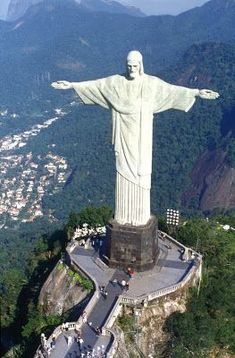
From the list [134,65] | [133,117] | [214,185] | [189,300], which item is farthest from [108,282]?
[214,185]

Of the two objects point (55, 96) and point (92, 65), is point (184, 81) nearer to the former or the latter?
point (55, 96)

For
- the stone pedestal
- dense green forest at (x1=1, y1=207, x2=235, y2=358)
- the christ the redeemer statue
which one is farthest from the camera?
the stone pedestal

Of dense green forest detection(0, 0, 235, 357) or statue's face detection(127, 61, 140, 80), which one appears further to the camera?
dense green forest detection(0, 0, 235, 357)

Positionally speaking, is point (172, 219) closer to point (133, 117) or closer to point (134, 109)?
point (133, 117)

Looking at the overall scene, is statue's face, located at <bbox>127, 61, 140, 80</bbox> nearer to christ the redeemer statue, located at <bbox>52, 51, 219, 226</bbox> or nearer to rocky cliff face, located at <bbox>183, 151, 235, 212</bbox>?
christ the redeemer statue, located at <bbox>52, 51, 219, 226</bbox>

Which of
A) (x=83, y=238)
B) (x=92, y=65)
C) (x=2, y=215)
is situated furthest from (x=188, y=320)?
(x=92, y=65)

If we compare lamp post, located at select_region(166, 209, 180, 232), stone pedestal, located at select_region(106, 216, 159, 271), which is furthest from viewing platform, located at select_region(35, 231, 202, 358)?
lamp post, located at select_region(166, 209, 180, 232)
